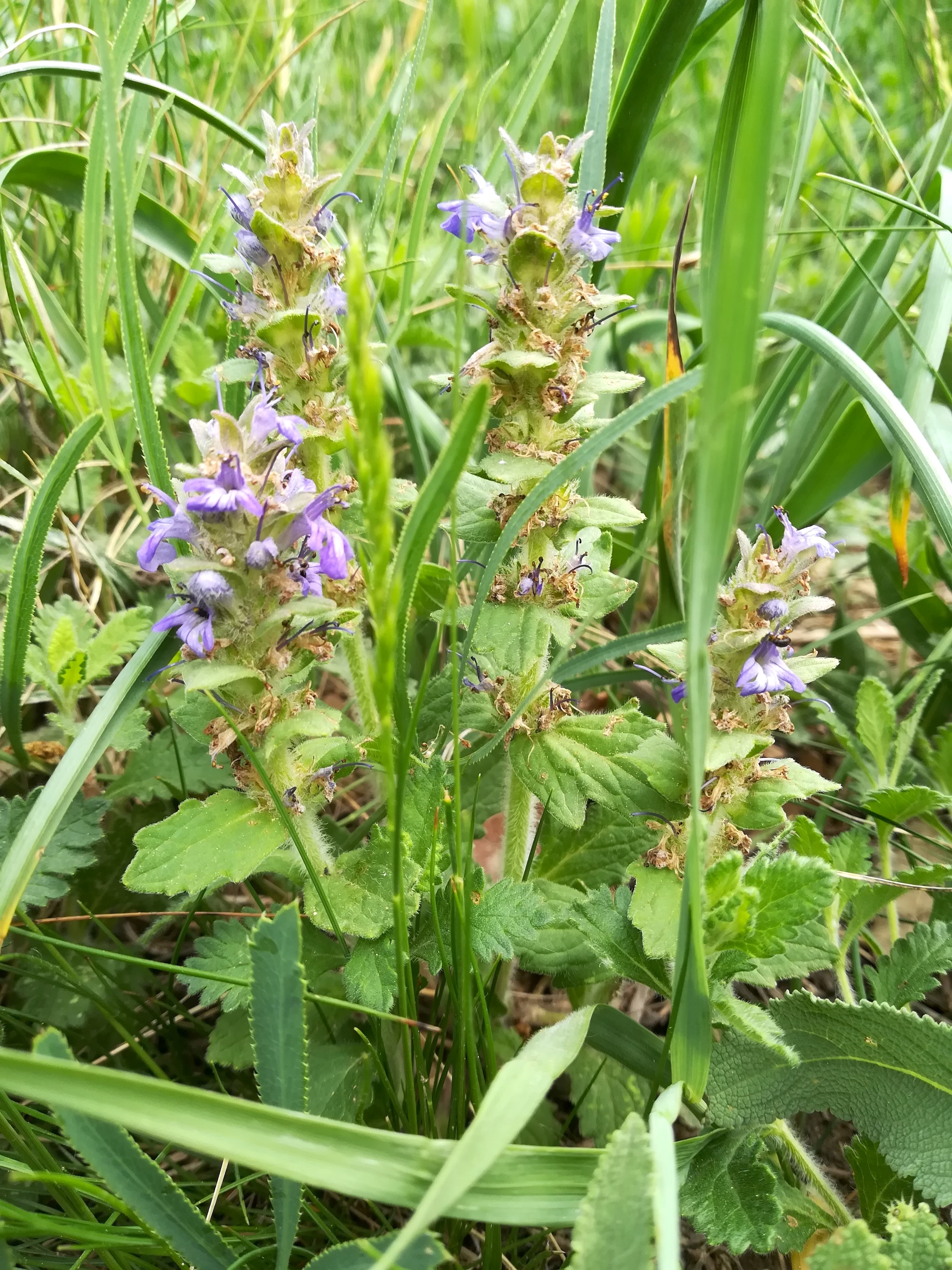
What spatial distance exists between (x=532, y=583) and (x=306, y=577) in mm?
456

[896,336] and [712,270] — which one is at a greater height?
[712,270]

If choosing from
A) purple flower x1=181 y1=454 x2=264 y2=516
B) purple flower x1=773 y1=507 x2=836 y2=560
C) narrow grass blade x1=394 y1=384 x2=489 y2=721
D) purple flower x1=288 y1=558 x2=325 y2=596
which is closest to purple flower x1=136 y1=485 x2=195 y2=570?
purple flower x1=181 y1=454 x2=264 y2=516

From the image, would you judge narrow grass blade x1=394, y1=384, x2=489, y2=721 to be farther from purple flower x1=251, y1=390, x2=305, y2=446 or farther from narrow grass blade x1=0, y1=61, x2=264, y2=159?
narrow grass blade x1=0, y1=61, x2=264, y2=159

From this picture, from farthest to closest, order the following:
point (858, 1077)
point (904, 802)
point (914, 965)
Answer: point (904, 802) → point (914, 965) → point (858, 1077)

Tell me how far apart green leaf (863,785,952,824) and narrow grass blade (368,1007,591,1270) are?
0.96m

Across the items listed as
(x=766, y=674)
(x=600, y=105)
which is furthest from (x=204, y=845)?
(x=600, y=105)

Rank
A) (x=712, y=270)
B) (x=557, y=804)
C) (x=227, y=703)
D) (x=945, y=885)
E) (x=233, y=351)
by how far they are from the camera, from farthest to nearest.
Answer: (x=233, y=351) < (x=945, y=885) < (x=557, y=804) < (x=227, y=703) < (x=712, y=270)

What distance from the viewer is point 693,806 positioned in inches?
40.9

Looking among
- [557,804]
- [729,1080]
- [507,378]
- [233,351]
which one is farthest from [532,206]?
[729,1080]

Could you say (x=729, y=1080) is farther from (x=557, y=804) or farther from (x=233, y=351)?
(x=233, y=351)

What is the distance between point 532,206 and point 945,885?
1601 mm

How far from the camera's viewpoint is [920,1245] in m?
1.12

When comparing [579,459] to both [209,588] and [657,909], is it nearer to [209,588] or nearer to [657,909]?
[209,588]

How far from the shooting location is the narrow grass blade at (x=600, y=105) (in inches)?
78.8
